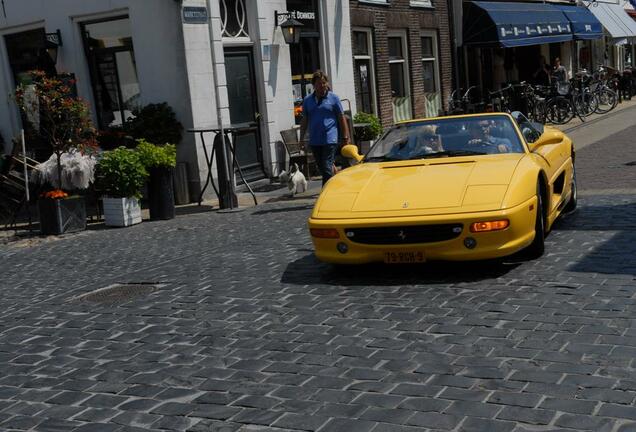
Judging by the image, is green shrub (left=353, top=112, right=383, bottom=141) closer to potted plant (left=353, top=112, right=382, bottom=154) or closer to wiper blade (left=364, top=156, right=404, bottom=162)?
potted plant (left=353, top=112, right=382, bottom=154)

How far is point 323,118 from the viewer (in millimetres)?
11688

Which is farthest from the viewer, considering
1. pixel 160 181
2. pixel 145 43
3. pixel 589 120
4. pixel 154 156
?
Answer: pixel 589 120

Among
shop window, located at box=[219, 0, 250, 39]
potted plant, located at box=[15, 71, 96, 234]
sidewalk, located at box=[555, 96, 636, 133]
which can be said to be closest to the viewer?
potted plant, located at box=[15, 71, 96, 234]

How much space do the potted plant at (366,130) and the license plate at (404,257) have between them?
11.1 metres

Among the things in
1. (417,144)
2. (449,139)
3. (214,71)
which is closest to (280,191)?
(214,71)

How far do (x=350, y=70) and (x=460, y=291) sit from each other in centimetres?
1310

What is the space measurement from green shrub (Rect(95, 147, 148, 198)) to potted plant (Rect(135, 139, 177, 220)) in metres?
0.21

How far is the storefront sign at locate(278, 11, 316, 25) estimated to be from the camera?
16078 mm

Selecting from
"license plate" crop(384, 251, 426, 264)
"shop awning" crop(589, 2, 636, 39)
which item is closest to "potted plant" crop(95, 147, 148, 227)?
"license plate" crop(384, 251, 426, 264)

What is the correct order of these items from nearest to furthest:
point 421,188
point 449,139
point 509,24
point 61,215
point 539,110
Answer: point 421,188 → point 449,139 → point 61,215 → point 539,110 → point 509,24

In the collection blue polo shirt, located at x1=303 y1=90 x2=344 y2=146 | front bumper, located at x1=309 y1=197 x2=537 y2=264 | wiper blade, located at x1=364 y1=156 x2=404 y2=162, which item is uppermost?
blue polo shirt, located at x1=303 y1=90 x2=344 y2=146

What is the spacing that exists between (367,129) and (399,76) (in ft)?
14.4

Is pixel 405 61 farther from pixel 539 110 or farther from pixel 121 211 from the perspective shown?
pixel 121 211

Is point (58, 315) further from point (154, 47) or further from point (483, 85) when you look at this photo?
point (483, 85)
